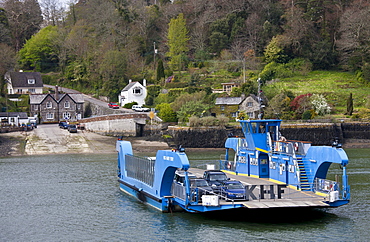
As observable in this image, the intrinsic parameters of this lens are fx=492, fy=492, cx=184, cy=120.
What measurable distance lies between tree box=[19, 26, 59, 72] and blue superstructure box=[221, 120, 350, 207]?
92514 millimetres

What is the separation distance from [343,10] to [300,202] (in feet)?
306

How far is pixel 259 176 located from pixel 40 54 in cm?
9861

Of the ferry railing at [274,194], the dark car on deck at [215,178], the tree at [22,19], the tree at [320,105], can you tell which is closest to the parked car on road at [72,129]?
the tree at [320,105]

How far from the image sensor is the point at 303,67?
332 ft

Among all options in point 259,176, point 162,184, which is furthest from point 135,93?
point 162,184

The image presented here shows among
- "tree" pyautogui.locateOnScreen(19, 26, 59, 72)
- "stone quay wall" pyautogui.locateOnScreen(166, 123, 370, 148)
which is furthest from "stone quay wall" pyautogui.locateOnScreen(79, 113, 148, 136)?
"tree" pyautogui.locateOnScreen(19, 26, 59, 72)

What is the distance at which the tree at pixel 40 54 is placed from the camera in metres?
121

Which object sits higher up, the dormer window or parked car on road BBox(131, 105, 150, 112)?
the dormer window

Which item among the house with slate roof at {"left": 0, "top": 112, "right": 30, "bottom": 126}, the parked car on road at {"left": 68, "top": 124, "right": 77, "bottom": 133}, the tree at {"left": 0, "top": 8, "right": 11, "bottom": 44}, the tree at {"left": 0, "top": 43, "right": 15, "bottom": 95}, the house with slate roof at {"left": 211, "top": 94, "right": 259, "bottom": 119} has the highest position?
the tree at {"left": 0, "top": 8, "right": 11, "bottom": 44}

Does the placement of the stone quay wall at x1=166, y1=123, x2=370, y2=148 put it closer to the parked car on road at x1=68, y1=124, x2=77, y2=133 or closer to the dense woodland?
the dense woodland

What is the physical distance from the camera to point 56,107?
90250 millimetres

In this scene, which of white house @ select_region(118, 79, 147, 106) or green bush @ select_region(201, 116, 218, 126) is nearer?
green bush @ select_region(201, 116, 218, 126)

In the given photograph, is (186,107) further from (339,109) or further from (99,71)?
(99,71)

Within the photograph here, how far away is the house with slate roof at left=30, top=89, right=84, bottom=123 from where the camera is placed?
88.7m
